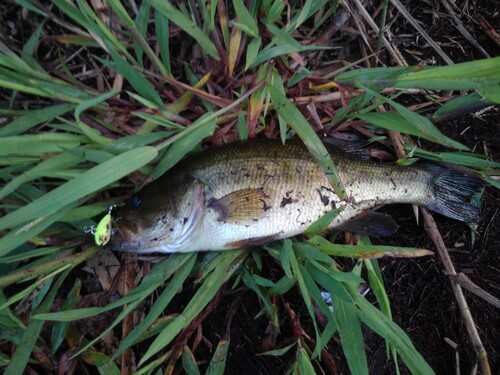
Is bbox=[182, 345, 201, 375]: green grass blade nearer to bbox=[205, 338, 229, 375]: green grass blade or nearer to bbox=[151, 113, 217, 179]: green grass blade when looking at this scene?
bbox=[205, 338, 229, 375]: green grass blade

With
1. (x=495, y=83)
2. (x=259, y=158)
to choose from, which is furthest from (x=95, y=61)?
(x=495, y=83)

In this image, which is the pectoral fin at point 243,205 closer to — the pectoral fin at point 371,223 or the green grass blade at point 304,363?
the pectoral fin at point 371,223

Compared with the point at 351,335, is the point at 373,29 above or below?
above

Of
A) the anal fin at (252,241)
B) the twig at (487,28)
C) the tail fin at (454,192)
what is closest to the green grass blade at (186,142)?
the anal fin at (252,241)

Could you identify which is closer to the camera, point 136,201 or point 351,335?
point 351,335

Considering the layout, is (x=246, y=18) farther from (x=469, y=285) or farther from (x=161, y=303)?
(x=469, y=285)

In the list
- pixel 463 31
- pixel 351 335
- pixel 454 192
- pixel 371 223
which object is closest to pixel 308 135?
pixel 371 223

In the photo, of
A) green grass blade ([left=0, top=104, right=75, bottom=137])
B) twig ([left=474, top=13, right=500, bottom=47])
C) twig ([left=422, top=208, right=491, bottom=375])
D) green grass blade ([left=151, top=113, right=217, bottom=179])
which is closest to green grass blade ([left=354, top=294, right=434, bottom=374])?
twig ([left=422, top=208, right=491, bottom=375])
